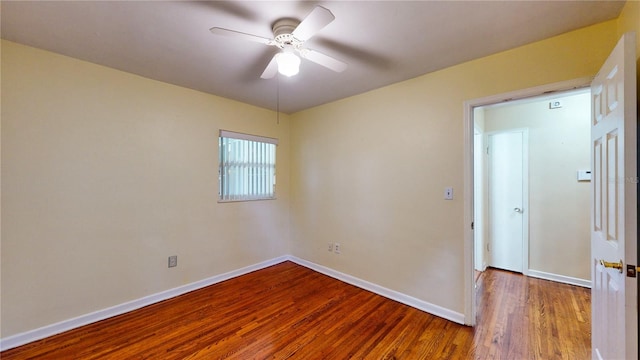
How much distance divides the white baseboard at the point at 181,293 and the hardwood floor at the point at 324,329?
0.06 m

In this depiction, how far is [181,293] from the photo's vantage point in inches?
108

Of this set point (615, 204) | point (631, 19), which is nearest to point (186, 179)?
point (615, 204)

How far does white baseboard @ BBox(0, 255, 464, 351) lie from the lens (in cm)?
193

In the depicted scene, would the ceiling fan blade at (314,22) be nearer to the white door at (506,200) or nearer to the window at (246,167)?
the window at (246,167)

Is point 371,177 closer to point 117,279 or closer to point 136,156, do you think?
point 136,156

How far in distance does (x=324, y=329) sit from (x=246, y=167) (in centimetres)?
219

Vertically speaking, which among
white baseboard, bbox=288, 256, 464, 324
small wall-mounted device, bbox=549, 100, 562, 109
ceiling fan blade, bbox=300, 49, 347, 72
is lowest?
white baseboard, bbox=288, 256, 464, 324

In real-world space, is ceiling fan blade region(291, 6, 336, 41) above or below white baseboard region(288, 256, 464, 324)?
above

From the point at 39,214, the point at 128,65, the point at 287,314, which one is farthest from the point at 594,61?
the point at 39,214

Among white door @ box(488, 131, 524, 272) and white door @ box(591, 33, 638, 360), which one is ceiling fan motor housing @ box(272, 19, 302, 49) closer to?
white door @ box(591, 33, 638, 360)

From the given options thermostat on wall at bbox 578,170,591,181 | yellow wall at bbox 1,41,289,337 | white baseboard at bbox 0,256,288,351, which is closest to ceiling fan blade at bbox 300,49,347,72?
yellow wall at bbox 1,41,289,337

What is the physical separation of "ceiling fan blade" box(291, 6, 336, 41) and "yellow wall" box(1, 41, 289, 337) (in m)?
1.96

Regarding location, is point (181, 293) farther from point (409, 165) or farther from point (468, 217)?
point (468, 217)

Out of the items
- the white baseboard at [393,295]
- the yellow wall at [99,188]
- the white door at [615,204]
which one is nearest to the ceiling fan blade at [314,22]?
the white door at [615,204]
